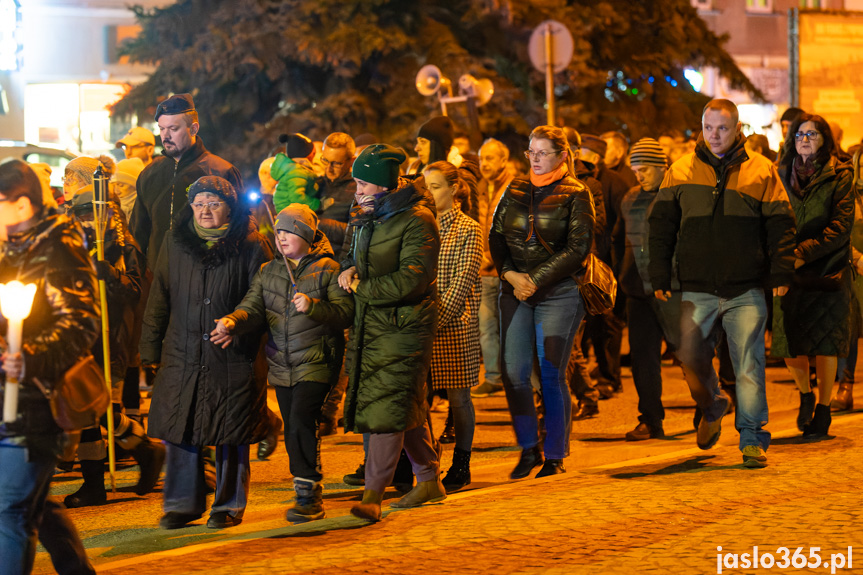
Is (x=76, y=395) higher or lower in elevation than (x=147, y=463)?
higher

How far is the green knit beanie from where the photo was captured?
688cm

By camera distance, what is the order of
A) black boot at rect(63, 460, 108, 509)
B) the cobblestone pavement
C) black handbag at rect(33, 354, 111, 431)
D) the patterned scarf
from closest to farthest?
black handbag at rect(33, 354, 111, 431) < the cobblestone pavement < black boot at rect(63, 460, 108, 509) < the patterned scarf

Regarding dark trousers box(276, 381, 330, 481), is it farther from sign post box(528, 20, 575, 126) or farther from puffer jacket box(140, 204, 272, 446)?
sign post box(528, 20, 575, 126)

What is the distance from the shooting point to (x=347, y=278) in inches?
267

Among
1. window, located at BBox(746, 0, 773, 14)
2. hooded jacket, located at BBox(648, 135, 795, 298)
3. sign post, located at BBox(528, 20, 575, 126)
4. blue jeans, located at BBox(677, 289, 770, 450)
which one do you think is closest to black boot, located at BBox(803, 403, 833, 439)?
blue jeans, located at BBox(677, 289, 770, 450)

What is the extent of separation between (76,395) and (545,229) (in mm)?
3491

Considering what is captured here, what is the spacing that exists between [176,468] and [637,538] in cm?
244

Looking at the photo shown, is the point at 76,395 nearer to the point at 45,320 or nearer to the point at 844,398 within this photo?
the point at 45,320

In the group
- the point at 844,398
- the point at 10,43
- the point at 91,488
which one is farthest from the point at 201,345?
the point at 10,43

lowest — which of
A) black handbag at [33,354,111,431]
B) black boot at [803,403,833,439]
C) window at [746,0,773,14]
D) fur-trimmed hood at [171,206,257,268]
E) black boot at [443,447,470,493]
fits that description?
black boot at [443,447,470,493]

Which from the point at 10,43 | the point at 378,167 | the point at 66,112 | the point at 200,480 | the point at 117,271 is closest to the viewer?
the point at 200,480

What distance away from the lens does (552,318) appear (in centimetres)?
780

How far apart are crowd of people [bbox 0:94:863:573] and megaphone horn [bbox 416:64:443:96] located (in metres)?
7.03

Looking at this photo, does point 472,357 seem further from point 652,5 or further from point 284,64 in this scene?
point 652,5
